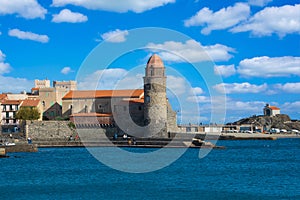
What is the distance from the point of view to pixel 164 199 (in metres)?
17.6

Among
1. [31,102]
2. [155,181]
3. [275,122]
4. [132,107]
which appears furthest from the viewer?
[275,122]

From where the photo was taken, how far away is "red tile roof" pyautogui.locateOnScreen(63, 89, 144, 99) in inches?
2206

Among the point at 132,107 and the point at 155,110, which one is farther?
the point at 132,107

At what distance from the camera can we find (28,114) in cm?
5316

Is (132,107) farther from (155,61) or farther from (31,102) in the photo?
(31,102)

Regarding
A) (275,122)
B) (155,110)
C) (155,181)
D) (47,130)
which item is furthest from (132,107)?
(275,122)

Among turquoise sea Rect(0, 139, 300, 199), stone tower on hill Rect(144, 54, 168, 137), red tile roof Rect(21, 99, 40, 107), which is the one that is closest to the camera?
turquoise sea Rect(0, 139, 300, 199)

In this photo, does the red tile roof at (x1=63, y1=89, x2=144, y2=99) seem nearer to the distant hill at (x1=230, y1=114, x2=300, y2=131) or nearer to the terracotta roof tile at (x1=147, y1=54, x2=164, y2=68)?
the terracotta roof tile at (x1=147, y1=54, x2=164, y2=68)

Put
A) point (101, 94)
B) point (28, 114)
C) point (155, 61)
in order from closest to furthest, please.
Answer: point (155, 61) < point (28, 114) < point (101, 94)

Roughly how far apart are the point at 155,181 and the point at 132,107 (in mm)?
28138

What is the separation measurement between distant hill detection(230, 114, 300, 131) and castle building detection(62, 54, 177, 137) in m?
38.7

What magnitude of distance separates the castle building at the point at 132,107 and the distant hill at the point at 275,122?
3873 centimetres

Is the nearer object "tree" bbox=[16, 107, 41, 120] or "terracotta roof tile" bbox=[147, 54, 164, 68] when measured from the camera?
"terracotta roof tile" bbox=[147, 54, 164, 68]

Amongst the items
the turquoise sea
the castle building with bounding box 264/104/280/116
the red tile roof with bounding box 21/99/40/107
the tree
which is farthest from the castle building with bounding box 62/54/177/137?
the castle building with bounding box 264/104/280/116
